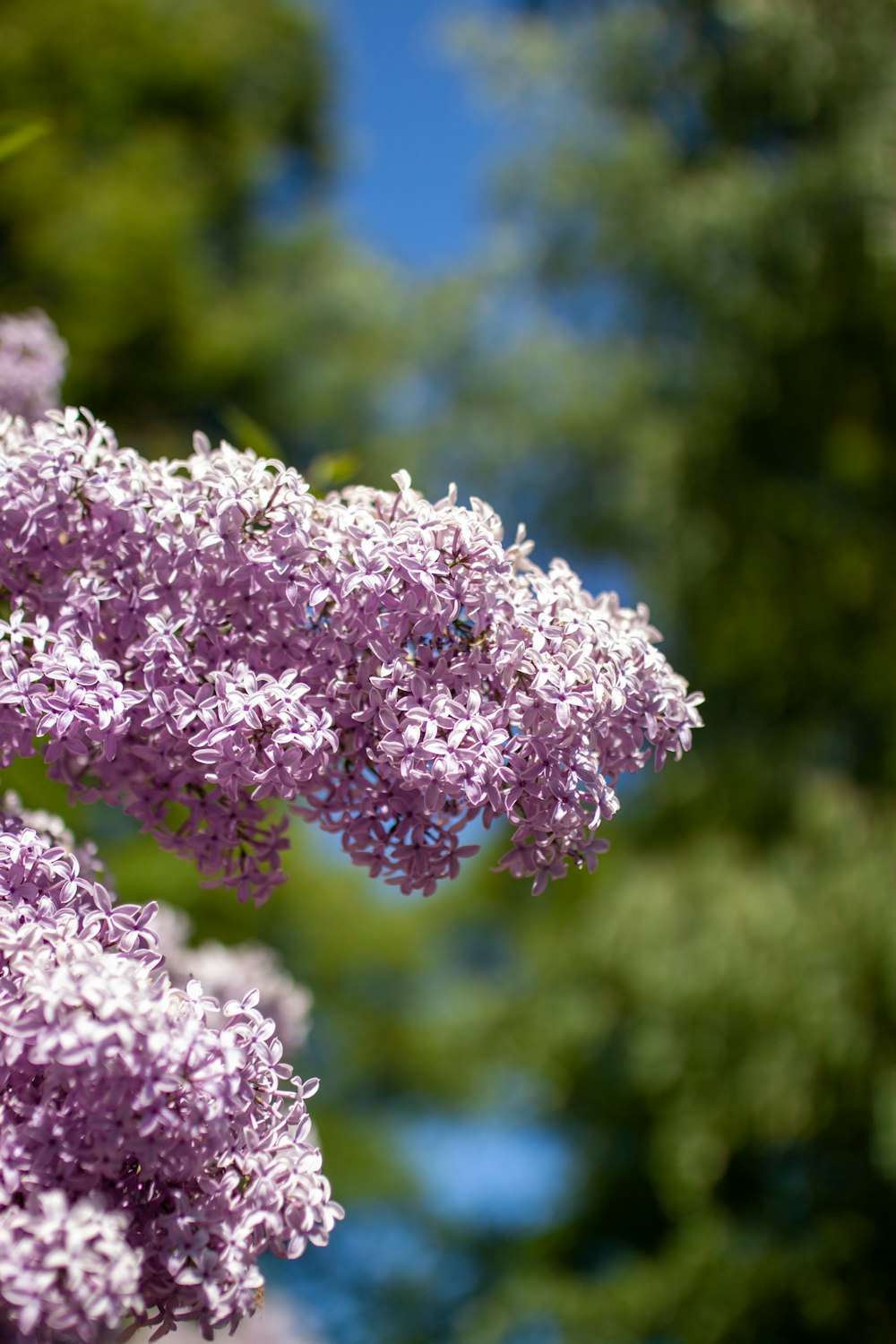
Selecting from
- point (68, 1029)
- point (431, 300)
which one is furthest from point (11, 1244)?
point (431, 300)

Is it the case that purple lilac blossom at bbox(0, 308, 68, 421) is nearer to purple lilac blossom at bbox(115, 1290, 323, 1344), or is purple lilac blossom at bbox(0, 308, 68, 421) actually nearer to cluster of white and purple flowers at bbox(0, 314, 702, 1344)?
cluster of white and purple flowers at bbox(0, 314, 702, 1344)

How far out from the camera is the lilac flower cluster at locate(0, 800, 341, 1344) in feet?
3.13

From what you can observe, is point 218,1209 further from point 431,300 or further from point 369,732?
point 431,300

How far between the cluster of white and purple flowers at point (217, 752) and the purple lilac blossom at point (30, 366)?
75 centimetres

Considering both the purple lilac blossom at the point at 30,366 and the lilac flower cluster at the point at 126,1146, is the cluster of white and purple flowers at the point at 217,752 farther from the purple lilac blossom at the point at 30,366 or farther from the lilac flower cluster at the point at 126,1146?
the purple lilac blossom at the point at 30,366

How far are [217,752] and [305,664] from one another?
15cm

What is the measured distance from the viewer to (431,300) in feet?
33.9

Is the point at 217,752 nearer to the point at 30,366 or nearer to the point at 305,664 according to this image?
the point at 305,664

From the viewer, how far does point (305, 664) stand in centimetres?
129

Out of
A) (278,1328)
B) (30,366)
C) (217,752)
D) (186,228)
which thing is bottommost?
(217,752)

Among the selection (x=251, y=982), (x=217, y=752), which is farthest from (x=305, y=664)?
(x=251, y=982)

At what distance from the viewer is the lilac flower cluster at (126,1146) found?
37.6 inches

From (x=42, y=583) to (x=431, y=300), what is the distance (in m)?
9.53

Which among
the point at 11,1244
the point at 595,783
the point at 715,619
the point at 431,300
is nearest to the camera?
the point at 11,1244
